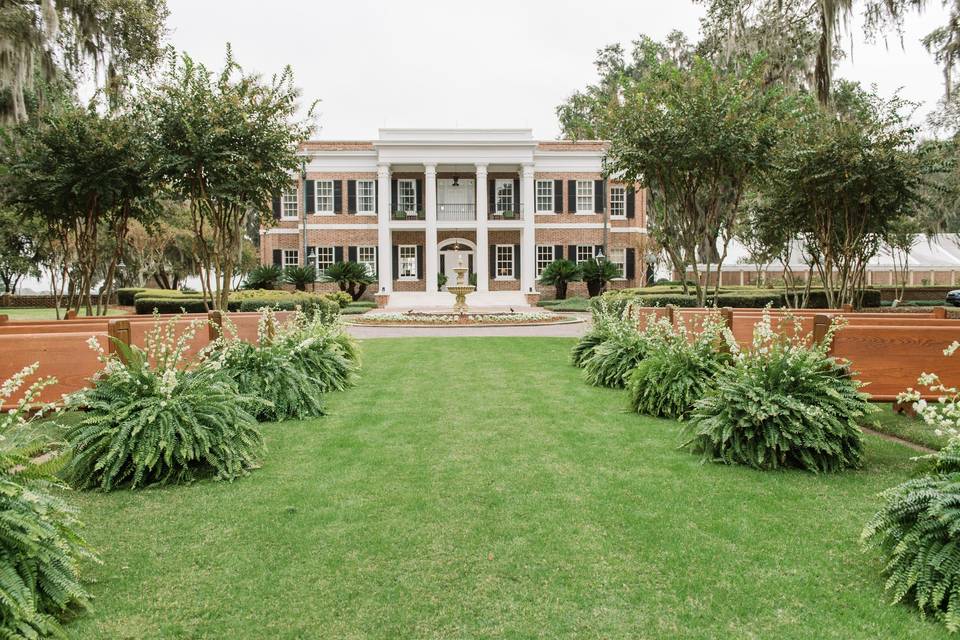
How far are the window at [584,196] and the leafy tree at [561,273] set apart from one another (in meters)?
3.63

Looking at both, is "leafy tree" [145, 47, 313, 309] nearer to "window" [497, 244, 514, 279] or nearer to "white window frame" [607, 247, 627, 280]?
"window" [497, 244, 514, 279]

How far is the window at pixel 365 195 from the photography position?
32.8 m

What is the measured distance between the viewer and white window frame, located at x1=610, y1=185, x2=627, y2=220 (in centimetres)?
3303

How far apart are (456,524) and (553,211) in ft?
99.3

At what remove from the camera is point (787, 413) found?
4594mm

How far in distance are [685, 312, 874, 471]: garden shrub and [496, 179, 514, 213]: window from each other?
93.3 ft

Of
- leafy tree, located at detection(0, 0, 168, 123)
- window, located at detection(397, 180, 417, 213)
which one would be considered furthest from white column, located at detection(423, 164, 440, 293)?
leafy tree, located at detection(0, 0, 168, 123)

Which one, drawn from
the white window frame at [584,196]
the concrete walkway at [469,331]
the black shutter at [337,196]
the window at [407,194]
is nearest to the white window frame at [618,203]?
the white window frame at [584,196]

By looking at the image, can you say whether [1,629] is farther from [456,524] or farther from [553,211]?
[553,211]

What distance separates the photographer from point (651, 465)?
4.77 metres

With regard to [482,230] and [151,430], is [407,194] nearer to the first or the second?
[482,230]

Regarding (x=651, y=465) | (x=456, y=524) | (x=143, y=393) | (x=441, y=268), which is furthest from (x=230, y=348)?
(x=441, y=268)

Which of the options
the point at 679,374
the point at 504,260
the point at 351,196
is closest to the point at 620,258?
the point at 504,260

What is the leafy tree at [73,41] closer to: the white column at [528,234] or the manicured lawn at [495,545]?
the manicured lawn at [495,545]
